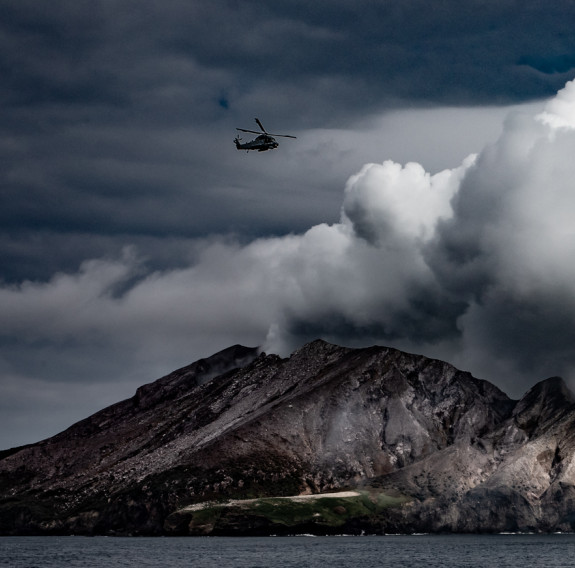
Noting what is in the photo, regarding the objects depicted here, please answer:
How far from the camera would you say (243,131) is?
621 ft

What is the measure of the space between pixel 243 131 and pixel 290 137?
402 inches

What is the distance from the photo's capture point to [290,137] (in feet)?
603
